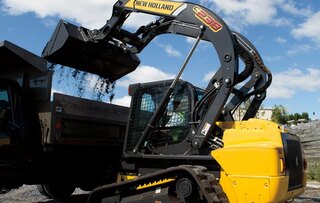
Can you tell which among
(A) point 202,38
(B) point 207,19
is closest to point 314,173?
(A) point 202,38

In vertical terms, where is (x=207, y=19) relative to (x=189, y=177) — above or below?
above

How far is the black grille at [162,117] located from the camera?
6.50 m

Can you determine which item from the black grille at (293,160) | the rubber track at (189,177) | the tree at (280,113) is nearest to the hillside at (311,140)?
the black grille at (293,160)

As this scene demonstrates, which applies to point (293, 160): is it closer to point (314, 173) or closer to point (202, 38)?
point (202, 38)

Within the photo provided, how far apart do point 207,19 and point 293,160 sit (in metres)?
2.40

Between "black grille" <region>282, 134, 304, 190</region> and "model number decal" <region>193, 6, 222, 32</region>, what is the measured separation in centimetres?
183

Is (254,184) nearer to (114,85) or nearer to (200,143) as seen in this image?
(200,143)

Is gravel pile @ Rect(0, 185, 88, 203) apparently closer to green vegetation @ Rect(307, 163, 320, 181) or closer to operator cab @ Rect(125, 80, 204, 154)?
operator cab @ Rect(125, 80, 204, 154)

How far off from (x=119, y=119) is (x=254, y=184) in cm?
386

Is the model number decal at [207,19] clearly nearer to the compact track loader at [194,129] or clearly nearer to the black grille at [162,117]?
the compact track loader at [194,129]

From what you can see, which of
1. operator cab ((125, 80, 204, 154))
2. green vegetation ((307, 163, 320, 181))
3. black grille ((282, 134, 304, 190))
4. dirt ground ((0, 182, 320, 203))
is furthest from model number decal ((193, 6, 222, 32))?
green vegetation ((307, 163, 320, 181))

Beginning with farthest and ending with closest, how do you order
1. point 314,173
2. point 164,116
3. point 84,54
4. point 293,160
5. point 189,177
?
point 314,173, point 84,54, point 164,116, point 293,160, point 189,177

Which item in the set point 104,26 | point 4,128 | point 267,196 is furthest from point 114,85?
point 267,196

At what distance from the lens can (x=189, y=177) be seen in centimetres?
574
